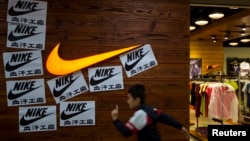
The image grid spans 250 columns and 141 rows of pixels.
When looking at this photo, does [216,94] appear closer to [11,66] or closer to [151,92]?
[151,92]

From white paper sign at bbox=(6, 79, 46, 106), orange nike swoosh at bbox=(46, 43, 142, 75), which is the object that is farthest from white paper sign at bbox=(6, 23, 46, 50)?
white paper sign at bbox=(6, 79, 46, 106)

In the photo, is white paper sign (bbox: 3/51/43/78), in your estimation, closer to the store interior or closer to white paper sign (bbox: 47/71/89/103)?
white paper sign (bbox: 47/71/89/103)

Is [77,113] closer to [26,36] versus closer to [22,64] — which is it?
[22,64]

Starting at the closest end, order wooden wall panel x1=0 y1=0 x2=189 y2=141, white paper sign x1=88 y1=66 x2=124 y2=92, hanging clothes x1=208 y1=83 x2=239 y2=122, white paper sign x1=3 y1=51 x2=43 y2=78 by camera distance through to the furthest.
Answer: white paper sign x1=3 y1=51 x2=43 y2=78 → wooden wall panel x1=0 y1=0 x2=189 y2=141 → white paper sign x1=88 y1=66 x2=124 y2=92 → hanging clothes x1=208 y1=83 x2=239 y2=122

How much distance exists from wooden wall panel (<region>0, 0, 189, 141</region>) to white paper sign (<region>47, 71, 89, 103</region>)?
2.6 inches

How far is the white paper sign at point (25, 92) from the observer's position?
388 cm

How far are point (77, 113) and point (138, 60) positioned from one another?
106 centimetres

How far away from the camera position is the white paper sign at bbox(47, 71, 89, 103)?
399 centimetres

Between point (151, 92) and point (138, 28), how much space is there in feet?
2.88

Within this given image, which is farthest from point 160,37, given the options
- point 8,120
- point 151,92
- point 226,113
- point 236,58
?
point 236,58

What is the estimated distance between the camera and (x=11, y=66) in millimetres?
3883

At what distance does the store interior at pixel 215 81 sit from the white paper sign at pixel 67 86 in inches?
87.2

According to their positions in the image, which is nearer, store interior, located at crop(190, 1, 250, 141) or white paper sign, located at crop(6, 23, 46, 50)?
white paper sign, located at crop(6, 23, 46, 50)

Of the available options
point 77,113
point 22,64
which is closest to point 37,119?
point 77,113
